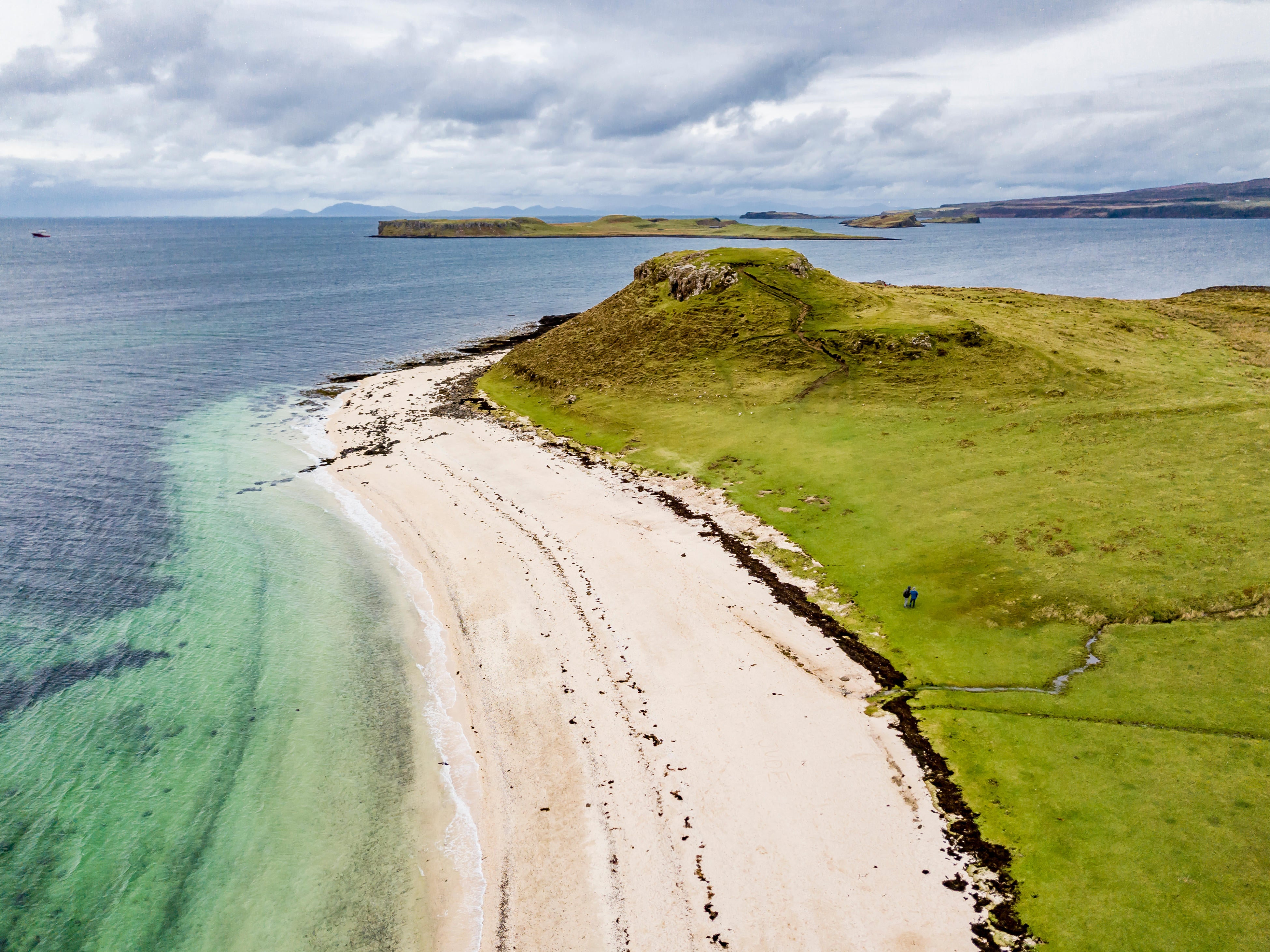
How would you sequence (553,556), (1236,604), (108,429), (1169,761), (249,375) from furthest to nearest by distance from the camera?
(249,375)
(108,429)
(553,556)
(1236,604)
(1169,761)

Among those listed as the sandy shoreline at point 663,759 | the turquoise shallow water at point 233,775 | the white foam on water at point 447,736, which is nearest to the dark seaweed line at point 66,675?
the turquoise shallow water at point 233,775

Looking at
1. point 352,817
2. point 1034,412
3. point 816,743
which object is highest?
point 1034,412

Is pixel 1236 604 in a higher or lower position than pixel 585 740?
higher

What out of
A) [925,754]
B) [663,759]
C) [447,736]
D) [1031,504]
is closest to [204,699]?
[447,736]

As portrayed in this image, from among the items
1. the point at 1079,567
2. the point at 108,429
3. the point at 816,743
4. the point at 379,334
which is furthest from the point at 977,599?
the point at 379,334

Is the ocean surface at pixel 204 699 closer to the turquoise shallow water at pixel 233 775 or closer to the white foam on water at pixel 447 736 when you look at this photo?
the turquoise shallow water at pixel 233 775

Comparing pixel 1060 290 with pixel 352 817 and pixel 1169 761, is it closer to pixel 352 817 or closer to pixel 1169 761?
pixel 1169 761
